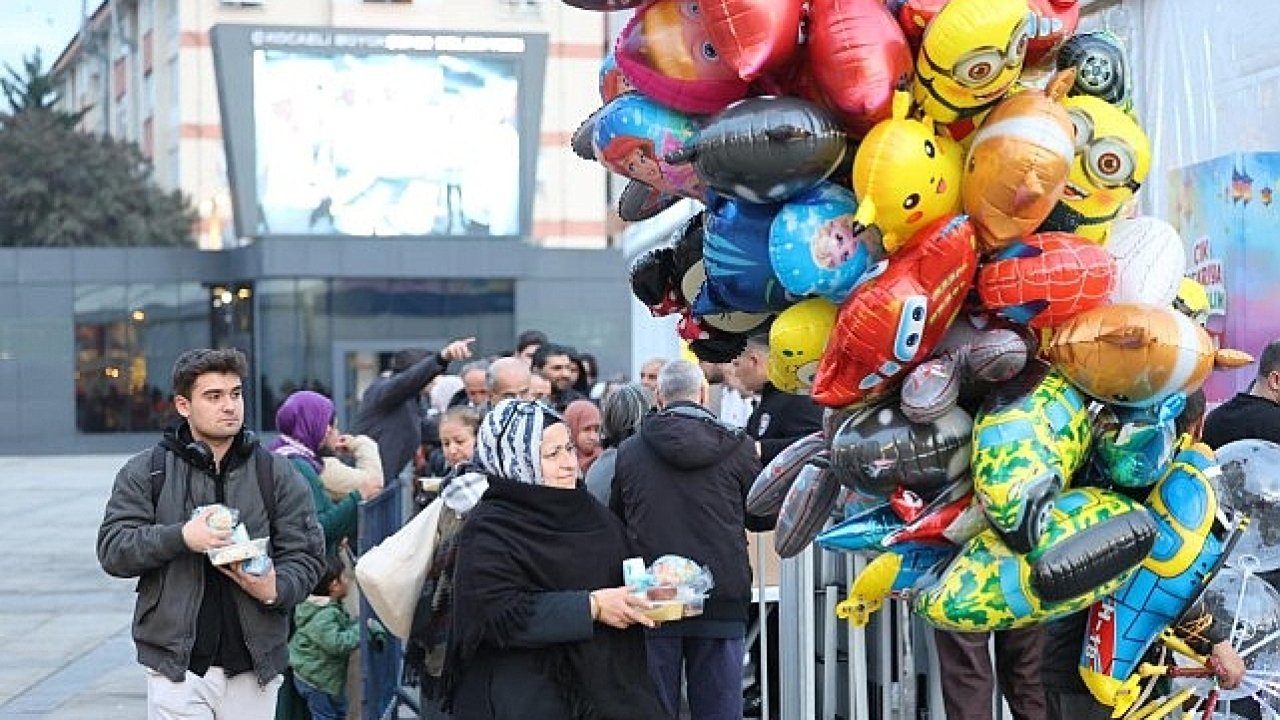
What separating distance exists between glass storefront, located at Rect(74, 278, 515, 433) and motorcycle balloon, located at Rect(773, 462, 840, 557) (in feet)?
98.7

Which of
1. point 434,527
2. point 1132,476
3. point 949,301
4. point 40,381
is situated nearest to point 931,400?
point 949,301

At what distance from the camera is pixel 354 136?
33.4m

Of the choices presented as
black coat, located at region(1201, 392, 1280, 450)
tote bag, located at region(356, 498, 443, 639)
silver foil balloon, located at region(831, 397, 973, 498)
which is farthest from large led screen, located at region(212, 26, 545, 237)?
silver foil balloon, located at region(831, 397, 973, 498)

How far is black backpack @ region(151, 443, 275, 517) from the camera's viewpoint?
5320mm

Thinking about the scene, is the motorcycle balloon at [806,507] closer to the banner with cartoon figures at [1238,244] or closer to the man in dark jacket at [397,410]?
the banner with cartoon figures at [1238,244]

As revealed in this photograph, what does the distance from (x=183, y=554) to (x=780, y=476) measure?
2118 millimetres

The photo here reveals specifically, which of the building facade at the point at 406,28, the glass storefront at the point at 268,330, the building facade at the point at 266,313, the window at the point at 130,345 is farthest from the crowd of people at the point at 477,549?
the building facade at the point at 406,28

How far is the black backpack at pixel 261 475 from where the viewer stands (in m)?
5.32

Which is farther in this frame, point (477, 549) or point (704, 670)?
point (704, 670)

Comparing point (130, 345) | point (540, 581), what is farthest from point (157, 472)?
point (130, 345)

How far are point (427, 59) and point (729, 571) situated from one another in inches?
1119

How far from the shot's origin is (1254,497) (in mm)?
4102

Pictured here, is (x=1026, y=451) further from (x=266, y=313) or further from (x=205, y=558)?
(x=266, y=313)

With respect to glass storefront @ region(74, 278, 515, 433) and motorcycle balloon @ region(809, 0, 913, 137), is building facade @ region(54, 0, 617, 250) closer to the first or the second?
glass storefront @ region(74, 278, 515, 433)
